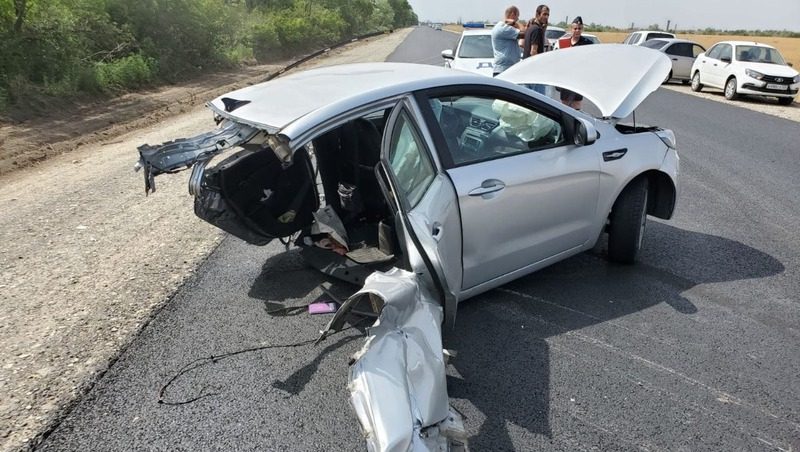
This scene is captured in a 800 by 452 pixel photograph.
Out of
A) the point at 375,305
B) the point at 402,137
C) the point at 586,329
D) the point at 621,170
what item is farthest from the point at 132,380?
the point at 621,170

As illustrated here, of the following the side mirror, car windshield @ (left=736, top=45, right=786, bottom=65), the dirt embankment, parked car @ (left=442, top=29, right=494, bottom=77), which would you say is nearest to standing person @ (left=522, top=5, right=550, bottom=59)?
parked car @ (left=442, top=29, right=494, bottom=77)

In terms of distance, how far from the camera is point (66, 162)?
838cm

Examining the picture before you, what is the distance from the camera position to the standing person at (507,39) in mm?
8656

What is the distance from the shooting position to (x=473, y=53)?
13141mm

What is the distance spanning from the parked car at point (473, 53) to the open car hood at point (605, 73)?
7640mm

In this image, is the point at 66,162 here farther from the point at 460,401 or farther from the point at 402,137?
the point at 460,401

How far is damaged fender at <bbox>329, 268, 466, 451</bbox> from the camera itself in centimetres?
221

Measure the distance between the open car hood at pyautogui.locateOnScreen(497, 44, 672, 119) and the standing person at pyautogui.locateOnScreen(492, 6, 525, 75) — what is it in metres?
3.77

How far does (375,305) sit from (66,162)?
743 cm

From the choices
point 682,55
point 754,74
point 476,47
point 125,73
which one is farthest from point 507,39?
point 682,55

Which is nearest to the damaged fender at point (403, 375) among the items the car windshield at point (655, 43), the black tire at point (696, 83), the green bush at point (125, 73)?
the green bush at point (125, 73)

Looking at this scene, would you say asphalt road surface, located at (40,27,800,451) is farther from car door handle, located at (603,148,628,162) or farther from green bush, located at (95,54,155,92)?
green bush, located at (95,54,155,92)

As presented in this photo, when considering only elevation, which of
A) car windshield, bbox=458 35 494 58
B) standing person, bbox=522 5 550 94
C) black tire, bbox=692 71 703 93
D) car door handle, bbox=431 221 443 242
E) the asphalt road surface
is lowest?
black tire, bbox=692 71 703 93

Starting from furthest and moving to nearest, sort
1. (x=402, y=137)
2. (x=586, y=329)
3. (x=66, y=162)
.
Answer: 1. (x=66, y=162)
2. (x=586, y=329)
3. (x=402, y=137)
